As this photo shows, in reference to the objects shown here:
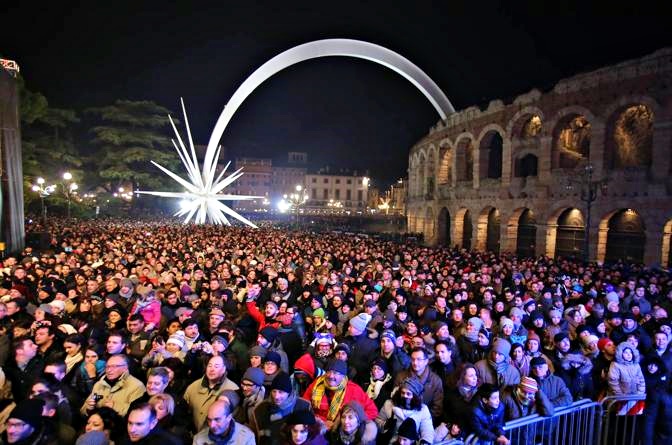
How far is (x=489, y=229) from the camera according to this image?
33.2 metres

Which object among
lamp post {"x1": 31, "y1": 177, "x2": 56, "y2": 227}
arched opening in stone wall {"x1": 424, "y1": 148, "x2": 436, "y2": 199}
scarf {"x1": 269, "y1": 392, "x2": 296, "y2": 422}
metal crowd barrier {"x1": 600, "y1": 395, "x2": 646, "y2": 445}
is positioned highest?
arched opening in stone wall {"x1": 424, "y1": 148, "x2": 436, "y2": 199}

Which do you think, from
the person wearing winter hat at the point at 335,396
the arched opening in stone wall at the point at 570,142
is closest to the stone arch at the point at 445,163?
the arched opening in stone wall at the point at 570,142

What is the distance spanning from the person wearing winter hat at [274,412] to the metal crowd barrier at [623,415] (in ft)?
13.7

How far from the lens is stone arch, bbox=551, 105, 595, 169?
24922mm

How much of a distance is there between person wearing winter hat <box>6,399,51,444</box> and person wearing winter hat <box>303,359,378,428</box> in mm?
2627

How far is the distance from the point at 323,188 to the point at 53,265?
88040mm

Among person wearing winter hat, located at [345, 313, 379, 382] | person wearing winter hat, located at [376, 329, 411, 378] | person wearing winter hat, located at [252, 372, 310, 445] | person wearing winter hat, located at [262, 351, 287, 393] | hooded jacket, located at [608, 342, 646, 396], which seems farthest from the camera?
person wearing winter hat, located at [345, 313, 379, 382]

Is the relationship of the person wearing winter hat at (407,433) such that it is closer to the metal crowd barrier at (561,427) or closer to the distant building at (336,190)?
the metal crowd barrier at (561,427)

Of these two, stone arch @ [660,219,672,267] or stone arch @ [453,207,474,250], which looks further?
stone arch @ [453,207,474,250]

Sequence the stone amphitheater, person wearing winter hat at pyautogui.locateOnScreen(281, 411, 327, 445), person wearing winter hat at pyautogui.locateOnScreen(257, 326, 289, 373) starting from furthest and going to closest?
1. the stone amphitheater
2. person wearing winter hat at pyautogui.locateOnScreen(257, 326, 289, 373)
3. person wearing winter hat at pyautogui.locateOnScreen(281, 411, 327, 445)

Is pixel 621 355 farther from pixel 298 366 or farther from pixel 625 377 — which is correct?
pixel 298 366

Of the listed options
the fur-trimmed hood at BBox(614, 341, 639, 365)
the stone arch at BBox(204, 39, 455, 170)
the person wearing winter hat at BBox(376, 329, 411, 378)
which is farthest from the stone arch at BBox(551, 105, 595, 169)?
the stone arch at BBox(204, 39, 455, 170)

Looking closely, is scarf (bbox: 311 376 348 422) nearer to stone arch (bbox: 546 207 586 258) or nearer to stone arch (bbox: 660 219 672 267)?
stone arch (bbox: 660 219 672 267)

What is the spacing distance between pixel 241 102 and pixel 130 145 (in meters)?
13.1
